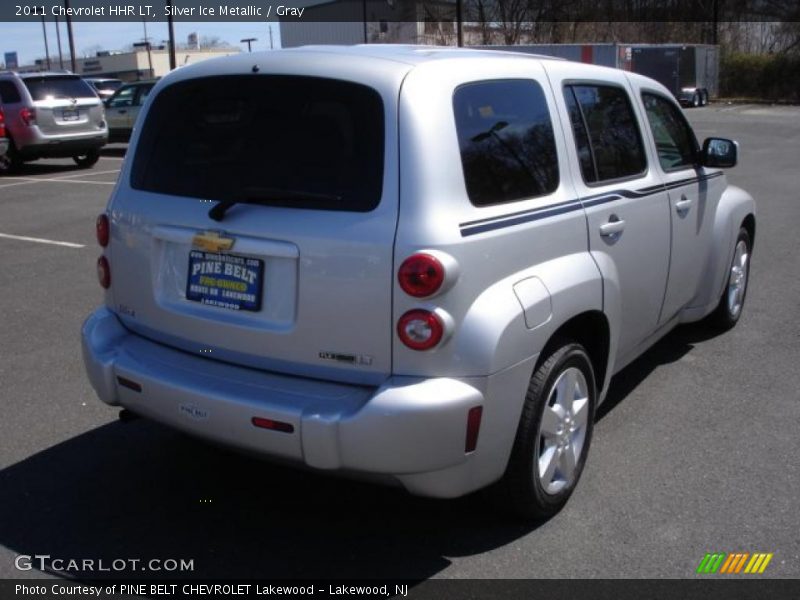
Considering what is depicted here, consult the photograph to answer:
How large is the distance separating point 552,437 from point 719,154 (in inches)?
103

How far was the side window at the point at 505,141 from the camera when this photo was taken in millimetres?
3318

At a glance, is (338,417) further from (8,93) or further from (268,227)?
(8,93)

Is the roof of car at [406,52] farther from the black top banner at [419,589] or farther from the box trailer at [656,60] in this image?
the box trailer at [656,60]

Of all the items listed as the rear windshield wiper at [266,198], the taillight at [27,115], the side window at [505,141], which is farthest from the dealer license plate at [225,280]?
the taillight at [27,115]

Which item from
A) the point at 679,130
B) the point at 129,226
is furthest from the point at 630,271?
the point at 129,226

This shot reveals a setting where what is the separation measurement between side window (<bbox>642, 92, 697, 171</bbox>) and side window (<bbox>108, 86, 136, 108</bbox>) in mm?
18402

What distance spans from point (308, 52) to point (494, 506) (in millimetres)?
1950

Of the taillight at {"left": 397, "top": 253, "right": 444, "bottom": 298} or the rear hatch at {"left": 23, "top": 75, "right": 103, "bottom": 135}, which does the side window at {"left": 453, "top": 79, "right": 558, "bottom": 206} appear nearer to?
the taillight at {"left": 397, "top": 253, "right": 444, "bottom": 298}

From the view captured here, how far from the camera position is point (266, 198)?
333cm

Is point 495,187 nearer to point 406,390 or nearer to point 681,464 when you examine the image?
point 406,390

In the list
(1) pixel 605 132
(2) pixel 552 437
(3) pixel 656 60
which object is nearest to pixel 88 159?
(1) pixel 605 132

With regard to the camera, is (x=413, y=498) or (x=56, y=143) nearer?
(x=413, y=498)

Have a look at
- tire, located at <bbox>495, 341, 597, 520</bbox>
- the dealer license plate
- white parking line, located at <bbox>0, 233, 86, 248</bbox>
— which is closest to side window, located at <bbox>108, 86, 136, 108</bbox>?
white parking line, located at <bbox>0, 233, 86, 248</bbox>

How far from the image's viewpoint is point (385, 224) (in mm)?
3084
